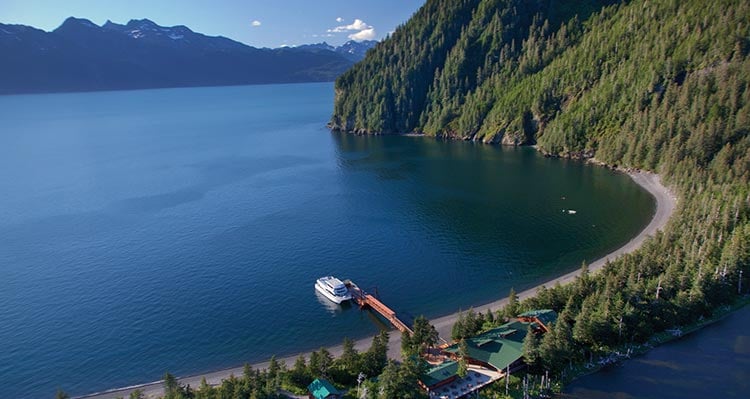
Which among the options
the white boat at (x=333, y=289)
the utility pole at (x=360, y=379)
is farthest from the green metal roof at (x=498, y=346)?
the white boat at (x=333, y=289)

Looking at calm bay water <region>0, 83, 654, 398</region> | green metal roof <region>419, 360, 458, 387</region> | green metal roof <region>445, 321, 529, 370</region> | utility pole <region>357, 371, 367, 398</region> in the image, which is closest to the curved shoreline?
calm bay water <region>0, 83, 654, 398</region>

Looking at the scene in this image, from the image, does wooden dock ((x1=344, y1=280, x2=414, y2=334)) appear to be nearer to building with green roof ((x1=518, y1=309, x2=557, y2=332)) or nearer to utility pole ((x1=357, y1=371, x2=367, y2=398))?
utility pole ((x1=357, y1=371, x2=367, y2=398))

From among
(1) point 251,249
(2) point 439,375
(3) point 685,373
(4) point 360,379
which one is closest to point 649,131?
(3) point 685,373


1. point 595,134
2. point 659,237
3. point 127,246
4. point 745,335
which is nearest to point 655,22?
point 595,134

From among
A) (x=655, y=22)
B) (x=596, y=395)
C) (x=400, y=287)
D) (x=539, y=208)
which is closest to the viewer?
(x=596, y=395)

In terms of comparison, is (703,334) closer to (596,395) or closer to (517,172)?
(596,395)

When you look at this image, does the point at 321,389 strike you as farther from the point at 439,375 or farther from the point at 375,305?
the point at 375,305

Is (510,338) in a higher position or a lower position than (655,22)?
lower

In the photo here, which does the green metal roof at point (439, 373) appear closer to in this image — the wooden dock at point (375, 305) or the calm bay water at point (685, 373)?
the wooden dock at point (375, 305)
